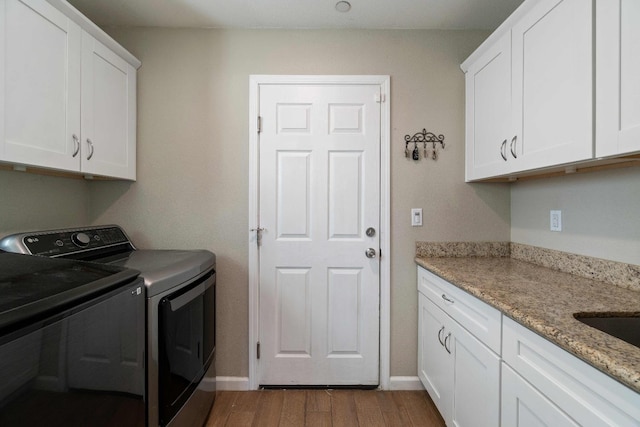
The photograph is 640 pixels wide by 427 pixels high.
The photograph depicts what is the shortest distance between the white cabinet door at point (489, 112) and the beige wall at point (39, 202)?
254 cm

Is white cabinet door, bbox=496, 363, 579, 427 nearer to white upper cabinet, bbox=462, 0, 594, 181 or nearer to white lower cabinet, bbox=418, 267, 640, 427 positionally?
white lower cabinet, bbox=418, 267, 640, 427

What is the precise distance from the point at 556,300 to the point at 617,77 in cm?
81

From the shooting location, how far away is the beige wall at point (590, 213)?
1.22 meters

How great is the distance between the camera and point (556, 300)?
3.43ft

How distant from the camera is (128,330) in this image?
96 cm

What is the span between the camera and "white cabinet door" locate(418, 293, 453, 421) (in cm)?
149

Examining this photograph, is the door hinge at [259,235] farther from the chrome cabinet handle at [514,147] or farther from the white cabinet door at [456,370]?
the chrome cabinet handle at [514,147]

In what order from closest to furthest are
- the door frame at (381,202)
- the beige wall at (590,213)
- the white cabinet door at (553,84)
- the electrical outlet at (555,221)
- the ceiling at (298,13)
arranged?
1. the white cabinet door at (553,84)
2. the beige wall at (590,213)
3. the electrical outlet at (555,221)
4. the ceiling at (298,13)
5. the door frame at (381,202)

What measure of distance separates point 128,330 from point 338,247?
1256 mm

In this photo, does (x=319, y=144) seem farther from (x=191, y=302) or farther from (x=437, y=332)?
(x=437, y=332)

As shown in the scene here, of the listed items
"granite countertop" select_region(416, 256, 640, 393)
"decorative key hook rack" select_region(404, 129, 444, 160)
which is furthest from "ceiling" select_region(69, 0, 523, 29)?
"granite countertop" select_region(416, 256, 640, 393)

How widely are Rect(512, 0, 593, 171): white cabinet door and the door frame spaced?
2.43 ft

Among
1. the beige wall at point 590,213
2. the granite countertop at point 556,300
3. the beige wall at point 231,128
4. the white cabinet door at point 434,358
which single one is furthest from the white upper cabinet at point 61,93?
the beige wall at point 590,213

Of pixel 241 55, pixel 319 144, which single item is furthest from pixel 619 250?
pixel 241 55
